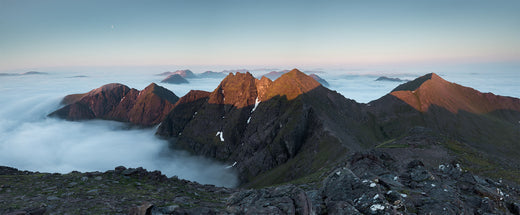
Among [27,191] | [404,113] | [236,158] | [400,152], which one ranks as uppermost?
[27,191]

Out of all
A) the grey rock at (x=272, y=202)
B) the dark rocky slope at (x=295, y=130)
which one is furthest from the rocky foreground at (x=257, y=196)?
the dark rocky slope at (x=295, y=130)

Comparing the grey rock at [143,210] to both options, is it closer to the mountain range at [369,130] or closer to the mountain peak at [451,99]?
the mountain range at [369,130]

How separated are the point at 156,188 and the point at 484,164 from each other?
215 ft

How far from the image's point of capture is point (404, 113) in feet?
542

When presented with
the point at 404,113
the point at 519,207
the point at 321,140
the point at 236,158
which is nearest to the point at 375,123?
the point at 404,113

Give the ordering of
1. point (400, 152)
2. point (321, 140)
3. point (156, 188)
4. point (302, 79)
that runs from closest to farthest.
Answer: point (156, 188) < point (400, 152) < point (321, 140) < point (302, 79)

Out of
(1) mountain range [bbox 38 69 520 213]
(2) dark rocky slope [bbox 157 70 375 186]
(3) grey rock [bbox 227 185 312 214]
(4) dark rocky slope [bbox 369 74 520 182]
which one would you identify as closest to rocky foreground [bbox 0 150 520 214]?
(3) grey rock [bbox 227 185 312 214]

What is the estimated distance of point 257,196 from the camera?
47.9ft

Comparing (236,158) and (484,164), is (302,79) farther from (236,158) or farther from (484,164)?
(484,164)

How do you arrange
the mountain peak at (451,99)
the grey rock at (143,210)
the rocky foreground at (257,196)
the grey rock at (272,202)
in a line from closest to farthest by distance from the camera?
the grey rock at (272,202) < the grey rock at (143,210) < the rocky foreground at (257,196) < the mountain peak at (451,99)

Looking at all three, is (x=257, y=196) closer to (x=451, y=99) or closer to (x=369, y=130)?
(x=369, y=130)

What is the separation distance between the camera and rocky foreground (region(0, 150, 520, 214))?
43.0ft

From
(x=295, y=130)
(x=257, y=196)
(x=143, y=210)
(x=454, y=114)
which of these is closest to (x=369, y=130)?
(x=295, y=130)

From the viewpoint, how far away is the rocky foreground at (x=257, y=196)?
13102 millimetres
